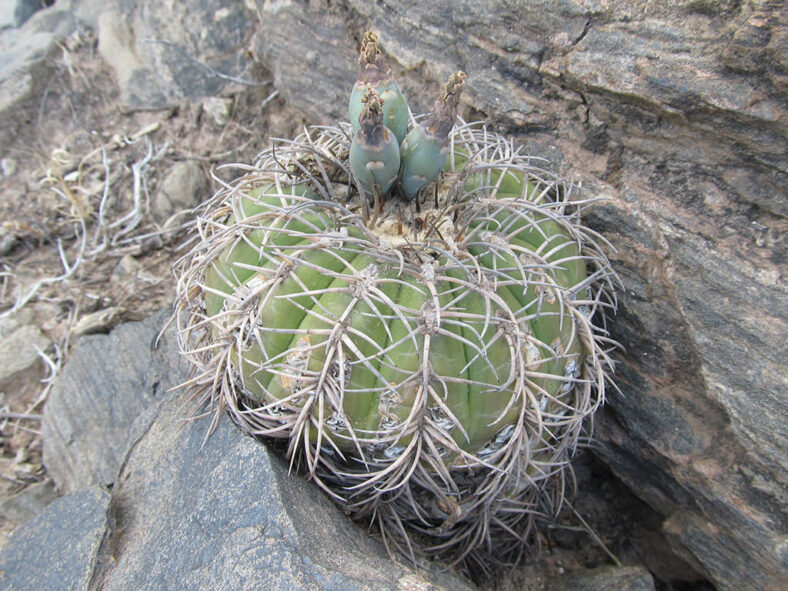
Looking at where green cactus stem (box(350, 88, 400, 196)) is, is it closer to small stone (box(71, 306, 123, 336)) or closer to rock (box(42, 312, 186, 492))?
rock (box(42, 312, 186, 492))

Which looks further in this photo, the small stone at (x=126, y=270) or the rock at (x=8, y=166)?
the rock at (x=8, y=166)

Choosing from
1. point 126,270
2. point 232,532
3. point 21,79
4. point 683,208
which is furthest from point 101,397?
point 683,208

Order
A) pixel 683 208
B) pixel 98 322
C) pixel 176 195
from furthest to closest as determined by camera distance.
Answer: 1. pixel 176 195
2. pixel 98 322
3. pixel 683 208

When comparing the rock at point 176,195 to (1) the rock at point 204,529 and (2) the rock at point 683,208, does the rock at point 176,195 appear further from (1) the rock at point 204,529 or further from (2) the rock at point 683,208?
(2) the rock at point 683,208

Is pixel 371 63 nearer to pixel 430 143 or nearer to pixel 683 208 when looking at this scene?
pixel 430 143

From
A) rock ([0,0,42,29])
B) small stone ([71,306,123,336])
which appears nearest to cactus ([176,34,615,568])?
small stone ([71,306,123,336])

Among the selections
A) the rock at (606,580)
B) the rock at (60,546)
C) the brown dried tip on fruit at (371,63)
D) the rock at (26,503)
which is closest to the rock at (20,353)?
the rock at (26,503)
